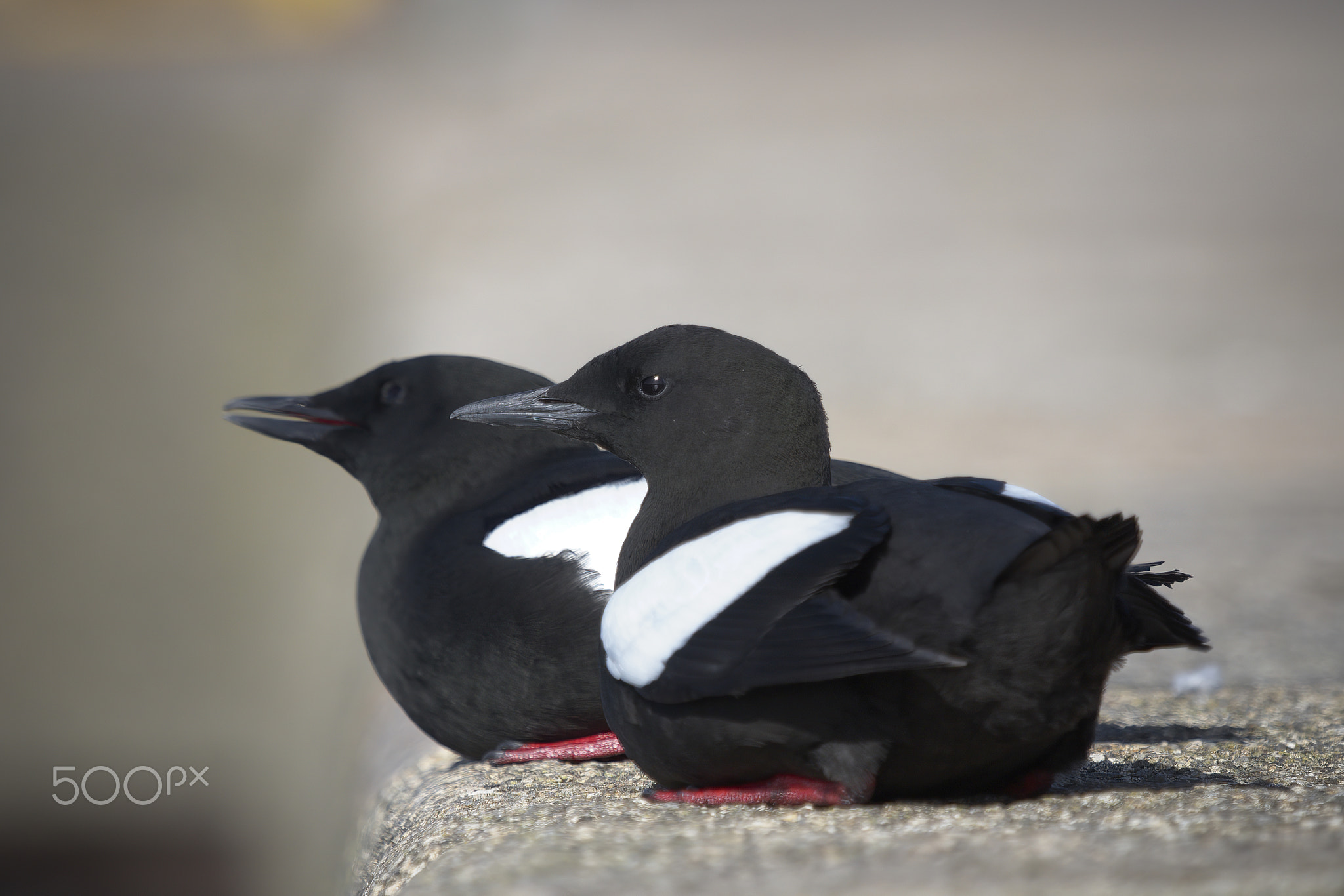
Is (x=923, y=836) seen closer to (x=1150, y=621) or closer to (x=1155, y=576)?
(x=1150, y=621)

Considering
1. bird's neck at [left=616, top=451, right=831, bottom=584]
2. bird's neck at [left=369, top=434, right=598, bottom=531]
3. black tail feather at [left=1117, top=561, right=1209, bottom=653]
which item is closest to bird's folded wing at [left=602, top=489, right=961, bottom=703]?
bird's neck at [left=616, top=451, right=831, bottom=584]

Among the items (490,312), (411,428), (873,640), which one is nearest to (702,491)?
(873,640)

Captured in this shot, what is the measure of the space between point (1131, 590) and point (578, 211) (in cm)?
1534

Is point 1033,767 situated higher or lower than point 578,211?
lower

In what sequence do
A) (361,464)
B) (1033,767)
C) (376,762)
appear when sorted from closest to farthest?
(1033,767), (361,464), (376,762)

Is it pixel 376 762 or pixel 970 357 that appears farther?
pixel 970 357

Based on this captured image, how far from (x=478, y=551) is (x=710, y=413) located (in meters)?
0.92

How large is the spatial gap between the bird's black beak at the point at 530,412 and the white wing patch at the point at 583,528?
1.08ft

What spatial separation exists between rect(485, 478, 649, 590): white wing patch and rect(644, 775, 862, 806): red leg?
73cm

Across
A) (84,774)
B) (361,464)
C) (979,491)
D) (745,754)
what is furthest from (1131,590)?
(84,774)

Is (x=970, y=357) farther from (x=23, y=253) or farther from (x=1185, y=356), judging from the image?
(x=23, y=253)

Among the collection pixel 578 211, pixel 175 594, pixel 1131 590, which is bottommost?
pixel 175 594

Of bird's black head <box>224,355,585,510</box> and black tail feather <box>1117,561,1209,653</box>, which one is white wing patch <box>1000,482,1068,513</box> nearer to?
black tail feather <box>1117,561,1209,653</box>

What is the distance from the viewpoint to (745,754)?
2.26 m
